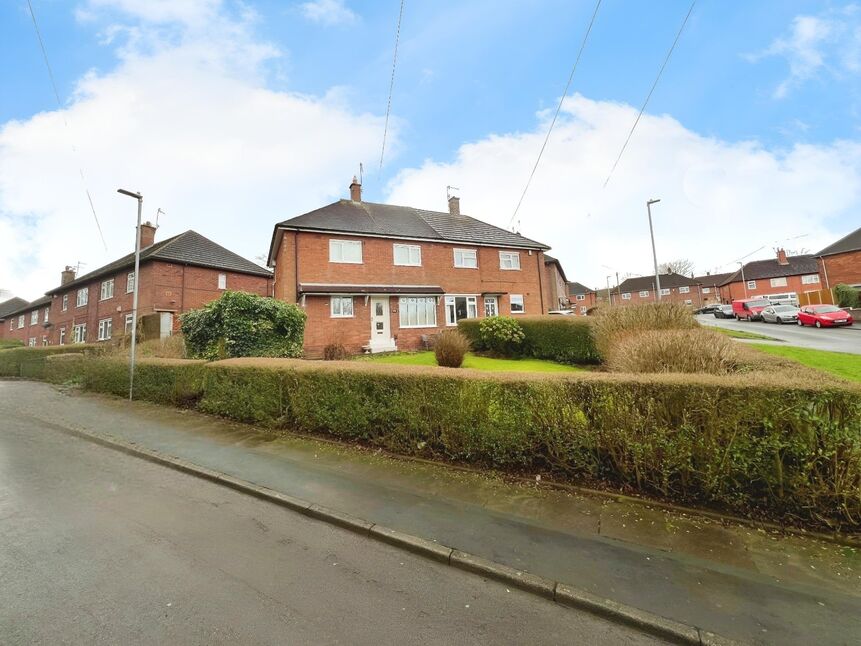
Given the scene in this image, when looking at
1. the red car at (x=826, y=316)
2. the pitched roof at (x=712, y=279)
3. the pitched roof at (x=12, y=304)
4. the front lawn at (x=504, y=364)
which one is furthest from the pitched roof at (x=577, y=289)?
the pitched roof at (x=12, y=304)

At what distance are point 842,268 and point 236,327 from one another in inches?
2291

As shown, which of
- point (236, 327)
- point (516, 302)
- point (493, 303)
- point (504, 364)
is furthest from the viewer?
point (516, 302)

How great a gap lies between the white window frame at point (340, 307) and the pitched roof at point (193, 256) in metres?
13.9

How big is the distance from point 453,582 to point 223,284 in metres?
30.3

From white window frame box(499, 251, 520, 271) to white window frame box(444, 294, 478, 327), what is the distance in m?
3.38

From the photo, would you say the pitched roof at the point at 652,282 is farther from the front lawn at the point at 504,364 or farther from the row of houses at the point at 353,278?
the front lawn at the point at 504,364

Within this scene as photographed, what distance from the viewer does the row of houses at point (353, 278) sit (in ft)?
64.4

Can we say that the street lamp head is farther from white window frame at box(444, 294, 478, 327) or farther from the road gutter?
white window frame at box(444, 294, 478, 327)

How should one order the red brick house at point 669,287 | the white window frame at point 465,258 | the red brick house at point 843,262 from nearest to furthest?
the white window frame at point 465,258 < the red brick house at point 843,262 < the red brick house at point 669,287

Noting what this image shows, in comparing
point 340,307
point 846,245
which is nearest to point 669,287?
point 846,245

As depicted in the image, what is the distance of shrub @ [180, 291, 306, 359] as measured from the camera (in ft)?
39.5

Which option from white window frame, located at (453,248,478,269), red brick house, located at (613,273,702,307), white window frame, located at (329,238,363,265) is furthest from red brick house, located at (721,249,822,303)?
white window frame, located at (329,238,363,265)

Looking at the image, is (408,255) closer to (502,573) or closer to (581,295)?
(502,573)

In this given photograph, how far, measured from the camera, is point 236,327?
1204cm
